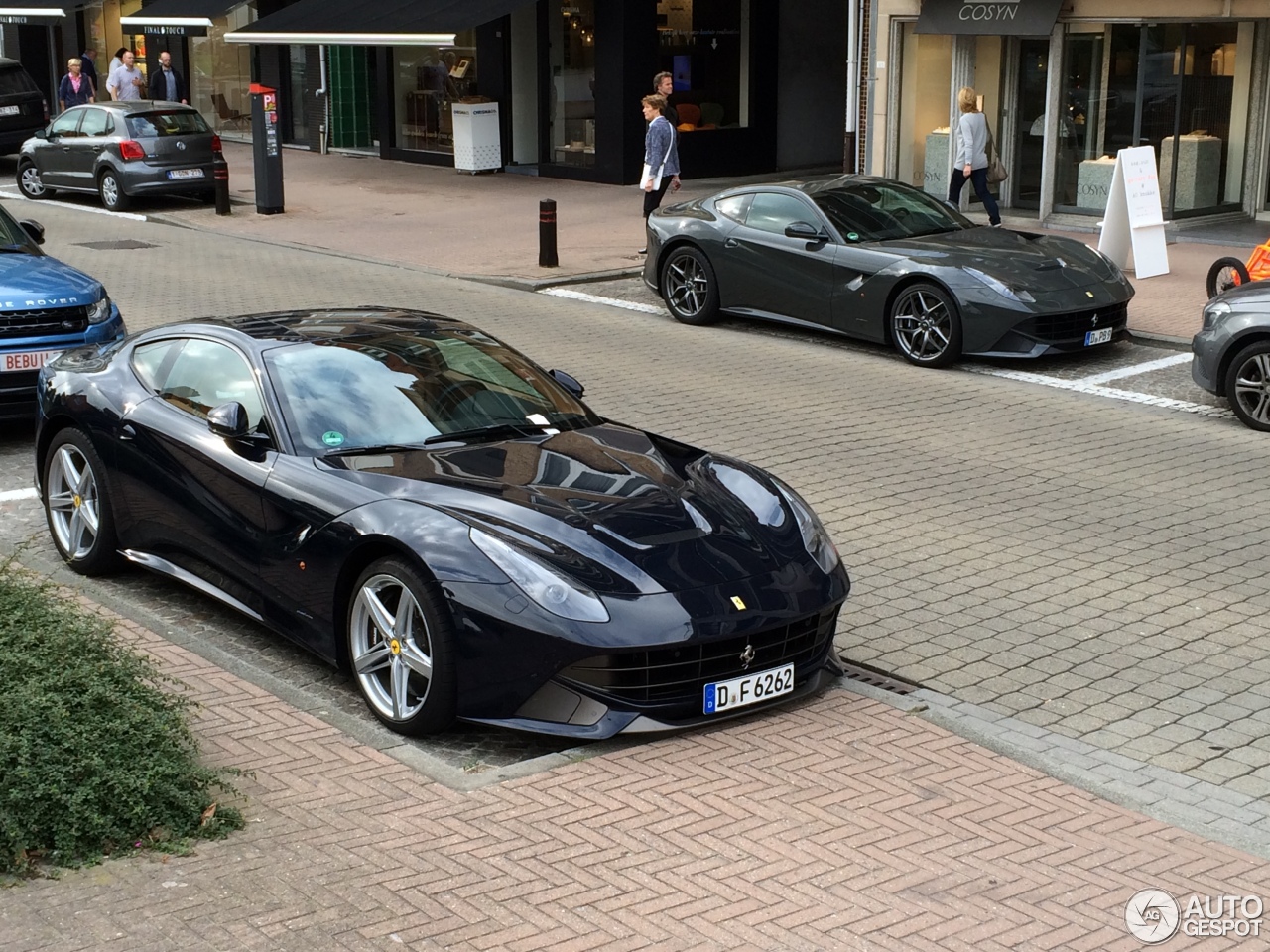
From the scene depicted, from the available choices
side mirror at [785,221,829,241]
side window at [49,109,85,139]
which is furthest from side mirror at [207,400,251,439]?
side window at [49,109,85,139]

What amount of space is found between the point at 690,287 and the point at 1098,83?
889cm

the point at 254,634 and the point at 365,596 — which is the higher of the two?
the point at 365,596

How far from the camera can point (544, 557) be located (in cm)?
614

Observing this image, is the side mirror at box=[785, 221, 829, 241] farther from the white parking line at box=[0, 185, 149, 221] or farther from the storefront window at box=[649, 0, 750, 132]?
the storefront window at box=[649, 0, 750, 132]

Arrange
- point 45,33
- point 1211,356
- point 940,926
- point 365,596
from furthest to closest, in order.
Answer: point 45,33
point 1211,356
point 365,596
point 940,926

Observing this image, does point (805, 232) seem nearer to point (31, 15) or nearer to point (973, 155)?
point (973, 155)

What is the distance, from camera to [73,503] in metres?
8.35

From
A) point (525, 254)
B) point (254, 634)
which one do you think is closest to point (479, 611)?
point (254, 634)

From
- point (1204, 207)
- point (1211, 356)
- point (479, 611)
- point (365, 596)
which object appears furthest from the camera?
point (1204, 207)

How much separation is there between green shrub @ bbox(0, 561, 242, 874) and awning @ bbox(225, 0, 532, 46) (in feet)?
68.1

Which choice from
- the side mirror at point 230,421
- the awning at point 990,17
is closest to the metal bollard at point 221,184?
the awning at point 990,17

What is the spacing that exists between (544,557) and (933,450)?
5.61 meters

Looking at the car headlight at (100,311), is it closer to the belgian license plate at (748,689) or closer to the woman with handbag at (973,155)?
the belgian license plate at (748,689)

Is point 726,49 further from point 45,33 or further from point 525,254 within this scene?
point 45,33
